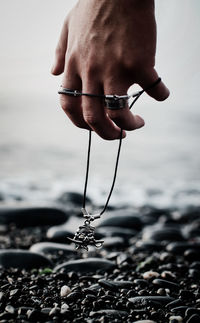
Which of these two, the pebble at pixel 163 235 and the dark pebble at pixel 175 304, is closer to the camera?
the dark pebble at pixel 175 304

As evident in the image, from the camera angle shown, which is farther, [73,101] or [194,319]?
[194,319]

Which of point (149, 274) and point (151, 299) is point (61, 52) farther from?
point (149, 274)

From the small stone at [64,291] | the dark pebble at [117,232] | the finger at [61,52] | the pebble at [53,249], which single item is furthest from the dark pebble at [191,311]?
the dark pebble at [117,232]

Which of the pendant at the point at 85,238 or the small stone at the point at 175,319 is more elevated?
the pendant at the point at 85,238

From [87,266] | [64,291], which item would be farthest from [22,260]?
[64,291]

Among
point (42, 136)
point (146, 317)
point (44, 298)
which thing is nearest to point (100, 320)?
point (146, 317)

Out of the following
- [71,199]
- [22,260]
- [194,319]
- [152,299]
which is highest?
[71,199]

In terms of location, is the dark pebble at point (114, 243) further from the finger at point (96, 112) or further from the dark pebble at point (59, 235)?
the finger at point (96, 112)
